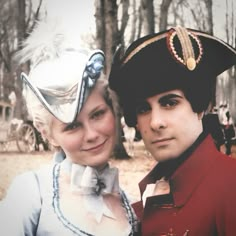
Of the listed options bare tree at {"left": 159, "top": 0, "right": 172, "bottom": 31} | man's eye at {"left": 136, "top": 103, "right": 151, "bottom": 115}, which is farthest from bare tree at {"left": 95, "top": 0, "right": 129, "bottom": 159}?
man's eye at {"left": 136, "top": 103, "right": 151, "bottom": 115}

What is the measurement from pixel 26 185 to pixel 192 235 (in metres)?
0.81

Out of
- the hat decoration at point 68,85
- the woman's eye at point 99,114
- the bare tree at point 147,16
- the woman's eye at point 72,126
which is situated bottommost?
the woman's eye at point 72,126

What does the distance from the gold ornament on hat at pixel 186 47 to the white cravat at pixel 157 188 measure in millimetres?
548

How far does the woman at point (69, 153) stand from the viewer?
220 centimetres

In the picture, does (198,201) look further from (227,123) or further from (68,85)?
(68,85)

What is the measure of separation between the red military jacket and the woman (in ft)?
0.45

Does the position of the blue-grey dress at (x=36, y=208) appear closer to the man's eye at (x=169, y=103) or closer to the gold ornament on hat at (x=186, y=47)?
the man's eye at (x=169, y=103)

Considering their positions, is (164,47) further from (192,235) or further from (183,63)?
(192,235)

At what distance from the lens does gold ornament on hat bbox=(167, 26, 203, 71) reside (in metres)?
2.19

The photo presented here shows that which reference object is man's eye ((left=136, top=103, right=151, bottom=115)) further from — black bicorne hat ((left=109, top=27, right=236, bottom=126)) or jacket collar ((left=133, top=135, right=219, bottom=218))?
jacket collar ((left=133, top=135, right=219, bottom=218))

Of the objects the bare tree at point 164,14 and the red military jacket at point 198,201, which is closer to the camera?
the red military jacket at point 198,201

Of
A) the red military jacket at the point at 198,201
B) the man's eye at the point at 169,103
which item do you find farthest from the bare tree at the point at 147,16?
the red military jacket at the point at 198,201

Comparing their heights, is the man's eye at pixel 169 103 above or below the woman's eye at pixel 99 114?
above

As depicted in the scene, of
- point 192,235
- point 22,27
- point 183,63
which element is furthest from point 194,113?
point 22,27
